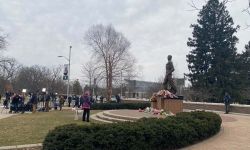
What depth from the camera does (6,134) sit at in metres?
15.1

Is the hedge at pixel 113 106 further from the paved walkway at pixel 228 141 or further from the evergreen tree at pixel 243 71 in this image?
the evergreen tree at pixel 243 71

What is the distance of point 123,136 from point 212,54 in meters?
46.6

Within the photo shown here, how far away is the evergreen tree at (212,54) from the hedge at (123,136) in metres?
41.5

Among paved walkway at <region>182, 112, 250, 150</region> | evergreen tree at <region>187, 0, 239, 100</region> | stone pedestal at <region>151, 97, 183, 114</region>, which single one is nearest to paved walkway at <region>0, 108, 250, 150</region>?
paved walkway at <region>182, 112, 250, 150</region>

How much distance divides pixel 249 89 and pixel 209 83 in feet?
31.4

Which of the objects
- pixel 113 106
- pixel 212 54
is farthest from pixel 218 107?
pixel 212 54

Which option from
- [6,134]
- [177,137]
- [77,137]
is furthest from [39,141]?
[177,137]


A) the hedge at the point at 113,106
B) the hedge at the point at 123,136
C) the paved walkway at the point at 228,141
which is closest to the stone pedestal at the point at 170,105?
the paved walkway at the point at 228,141

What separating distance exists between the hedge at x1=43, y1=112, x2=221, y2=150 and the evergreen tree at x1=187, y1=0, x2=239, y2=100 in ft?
136

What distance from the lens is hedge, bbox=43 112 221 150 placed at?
10195 millimetres

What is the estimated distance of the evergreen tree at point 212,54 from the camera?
53.9 metres

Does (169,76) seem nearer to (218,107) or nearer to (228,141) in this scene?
(218,107)

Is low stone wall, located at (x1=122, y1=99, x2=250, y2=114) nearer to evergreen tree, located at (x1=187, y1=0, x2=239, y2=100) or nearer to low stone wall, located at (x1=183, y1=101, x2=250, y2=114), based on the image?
low stone wall, located at (x1=183, y1=101, x2=250, y2=114)

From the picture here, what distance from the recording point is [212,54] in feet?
182
